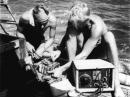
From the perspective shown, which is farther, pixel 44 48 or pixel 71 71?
pixel 44 48

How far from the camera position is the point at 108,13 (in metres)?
9.10

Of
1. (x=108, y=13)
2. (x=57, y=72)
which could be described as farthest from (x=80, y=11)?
(x=108, y=13)

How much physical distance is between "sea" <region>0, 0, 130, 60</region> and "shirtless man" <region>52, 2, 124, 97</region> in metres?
1.39

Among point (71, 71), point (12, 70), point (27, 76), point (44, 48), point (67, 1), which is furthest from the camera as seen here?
point (67, 1)

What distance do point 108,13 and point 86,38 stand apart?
17.9 feet

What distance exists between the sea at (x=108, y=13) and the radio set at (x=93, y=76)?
175cm

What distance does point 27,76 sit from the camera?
11.2ft

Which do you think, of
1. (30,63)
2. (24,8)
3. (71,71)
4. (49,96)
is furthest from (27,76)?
(24,8)

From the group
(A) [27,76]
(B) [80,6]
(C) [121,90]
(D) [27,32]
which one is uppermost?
(B) [80,6]

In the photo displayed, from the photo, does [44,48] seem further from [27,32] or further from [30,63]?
[30,63]

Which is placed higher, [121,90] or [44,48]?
[44,48]

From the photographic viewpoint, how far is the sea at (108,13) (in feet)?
20.0

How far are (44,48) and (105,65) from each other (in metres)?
1.17

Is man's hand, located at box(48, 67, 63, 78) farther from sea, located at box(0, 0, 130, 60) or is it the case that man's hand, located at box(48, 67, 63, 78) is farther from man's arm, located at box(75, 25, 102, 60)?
sea, located at box(0, 0, 130, 60)
